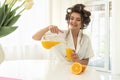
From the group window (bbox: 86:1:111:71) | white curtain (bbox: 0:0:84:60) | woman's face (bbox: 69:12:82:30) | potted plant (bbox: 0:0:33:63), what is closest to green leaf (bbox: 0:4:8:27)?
potted plant (bbox: 0:0:33:63)

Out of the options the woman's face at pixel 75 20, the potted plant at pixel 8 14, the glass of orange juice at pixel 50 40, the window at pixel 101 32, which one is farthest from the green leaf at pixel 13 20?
the window at pixel 101 32

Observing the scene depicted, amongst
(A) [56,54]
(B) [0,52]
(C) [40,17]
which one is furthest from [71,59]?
(C) [40,17]

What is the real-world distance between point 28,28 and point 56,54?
2.58m

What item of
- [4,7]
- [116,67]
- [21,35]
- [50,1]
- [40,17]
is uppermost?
[4,7]

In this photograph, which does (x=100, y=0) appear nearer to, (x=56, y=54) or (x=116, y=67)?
(x=116, y=67)

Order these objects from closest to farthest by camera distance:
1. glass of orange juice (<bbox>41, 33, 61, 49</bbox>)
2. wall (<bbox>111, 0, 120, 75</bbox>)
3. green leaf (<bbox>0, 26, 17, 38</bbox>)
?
green leaf (<bbox>0, 26, 17, 38</bbox>) < glass of orange juice (<bbox>41, 33, 61, 49</bbox>) < wall (<bbox>111, 0, 120, 75</bbox>)

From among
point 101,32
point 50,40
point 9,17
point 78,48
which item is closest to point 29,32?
point 101,32

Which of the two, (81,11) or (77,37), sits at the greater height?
(81,11)

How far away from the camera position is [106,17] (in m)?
4.71

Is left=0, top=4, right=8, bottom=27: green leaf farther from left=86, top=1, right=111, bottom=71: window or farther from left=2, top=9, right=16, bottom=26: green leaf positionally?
left=86, top=1, right=111, bottom=71: window

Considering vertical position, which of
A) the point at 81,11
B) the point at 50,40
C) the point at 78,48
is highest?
the point at 81,11

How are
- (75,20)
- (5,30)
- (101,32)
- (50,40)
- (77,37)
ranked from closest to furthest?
(5,30)
(50,40)
(75,20)
(77,37)
(101,32)

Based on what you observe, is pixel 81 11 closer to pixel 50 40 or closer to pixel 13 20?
pixel 50 40

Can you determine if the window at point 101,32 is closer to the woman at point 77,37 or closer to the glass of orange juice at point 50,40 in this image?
the woman at point 77,37
